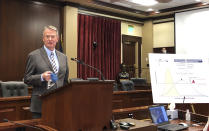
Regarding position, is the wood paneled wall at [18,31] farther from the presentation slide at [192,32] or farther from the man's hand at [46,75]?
the man's hand at [46,75]

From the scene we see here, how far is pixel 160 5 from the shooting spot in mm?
8508

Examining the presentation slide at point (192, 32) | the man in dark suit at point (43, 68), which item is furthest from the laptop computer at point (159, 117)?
the presentation slide at point (192, 32)

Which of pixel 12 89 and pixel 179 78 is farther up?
pixel 179 78

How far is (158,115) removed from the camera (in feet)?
7.02

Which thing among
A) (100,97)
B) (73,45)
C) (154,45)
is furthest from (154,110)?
(154,45)

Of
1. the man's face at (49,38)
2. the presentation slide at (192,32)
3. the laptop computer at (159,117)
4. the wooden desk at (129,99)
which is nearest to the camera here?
the laptop computer at (159,117)

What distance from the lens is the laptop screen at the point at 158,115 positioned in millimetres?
2100

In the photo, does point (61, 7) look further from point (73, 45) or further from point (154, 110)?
point (154, 110)

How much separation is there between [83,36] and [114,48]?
1457mm

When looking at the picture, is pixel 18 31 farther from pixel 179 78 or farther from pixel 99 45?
pixel 179 78

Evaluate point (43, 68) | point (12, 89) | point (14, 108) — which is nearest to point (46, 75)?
point (43, 68)

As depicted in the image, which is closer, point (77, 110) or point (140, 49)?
point (77, 110)

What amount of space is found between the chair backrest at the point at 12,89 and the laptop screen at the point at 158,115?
2.90 meters

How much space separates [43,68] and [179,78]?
4.09 ft
